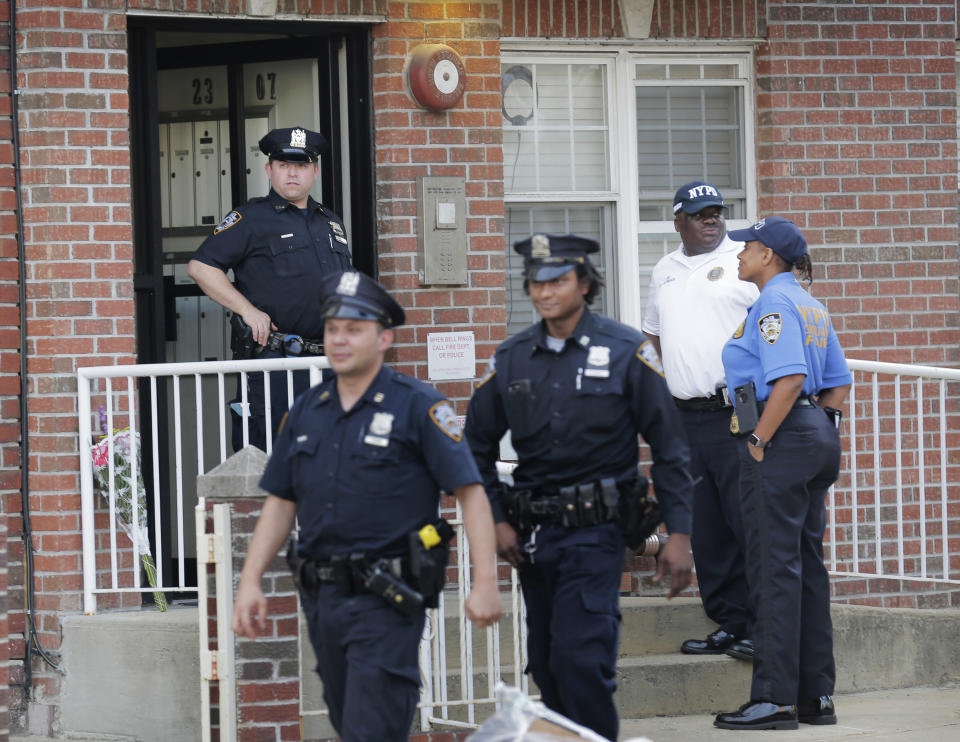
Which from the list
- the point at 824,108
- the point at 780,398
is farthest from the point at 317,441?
the point at 824,108

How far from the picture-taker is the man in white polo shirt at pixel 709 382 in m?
6.62

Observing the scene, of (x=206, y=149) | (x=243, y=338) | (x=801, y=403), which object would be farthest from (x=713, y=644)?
(x=206, y=149)

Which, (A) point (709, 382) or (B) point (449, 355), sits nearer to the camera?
(A) point (709, 382)

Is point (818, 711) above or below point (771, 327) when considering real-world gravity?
below

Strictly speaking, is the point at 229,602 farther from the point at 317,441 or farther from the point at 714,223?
the point at 714,223

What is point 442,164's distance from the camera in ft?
23.9

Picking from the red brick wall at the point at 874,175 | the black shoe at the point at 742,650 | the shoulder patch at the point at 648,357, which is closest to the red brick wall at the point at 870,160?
the red brick wall at the point at 874,175

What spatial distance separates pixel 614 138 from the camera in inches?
306

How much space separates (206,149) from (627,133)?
7.31ft

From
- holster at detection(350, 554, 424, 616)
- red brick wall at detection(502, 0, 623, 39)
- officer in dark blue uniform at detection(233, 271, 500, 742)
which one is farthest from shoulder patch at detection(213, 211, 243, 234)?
holster at detection(350, 554, 424, 616)

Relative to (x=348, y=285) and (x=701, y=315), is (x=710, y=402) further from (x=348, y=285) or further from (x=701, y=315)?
(x=348, y=285)

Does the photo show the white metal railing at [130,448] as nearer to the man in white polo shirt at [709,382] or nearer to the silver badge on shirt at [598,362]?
the man in white polo shirt at [709,382]

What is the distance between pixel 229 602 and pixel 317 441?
143cm

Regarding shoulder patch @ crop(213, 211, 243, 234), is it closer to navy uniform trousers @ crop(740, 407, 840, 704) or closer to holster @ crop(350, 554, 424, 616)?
navy uniform trousers @ crop(740, 407, 840, 704)
